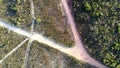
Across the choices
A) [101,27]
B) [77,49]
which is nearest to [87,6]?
[101,27]

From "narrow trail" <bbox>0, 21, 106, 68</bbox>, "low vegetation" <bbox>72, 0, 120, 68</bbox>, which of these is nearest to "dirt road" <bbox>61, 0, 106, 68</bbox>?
"narrow trail" <bbox>0, 21, 106, 68</bbox>

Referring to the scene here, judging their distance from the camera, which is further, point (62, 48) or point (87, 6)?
point (62, 48)

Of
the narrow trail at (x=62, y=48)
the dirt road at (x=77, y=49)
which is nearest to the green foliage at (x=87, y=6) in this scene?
the dirt road at (x=77, y=49)

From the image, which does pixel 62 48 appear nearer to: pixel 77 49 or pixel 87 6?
pixel 77 49

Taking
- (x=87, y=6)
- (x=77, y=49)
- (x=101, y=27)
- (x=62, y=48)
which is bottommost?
(x=77, y=49)

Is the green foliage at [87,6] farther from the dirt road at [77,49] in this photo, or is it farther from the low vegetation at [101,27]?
the dirt road at [77,49]

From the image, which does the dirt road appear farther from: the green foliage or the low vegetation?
the green foliage

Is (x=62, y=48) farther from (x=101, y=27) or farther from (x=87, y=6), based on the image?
(x=87, y=6)

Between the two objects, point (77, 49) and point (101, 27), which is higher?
point (101, 27)
